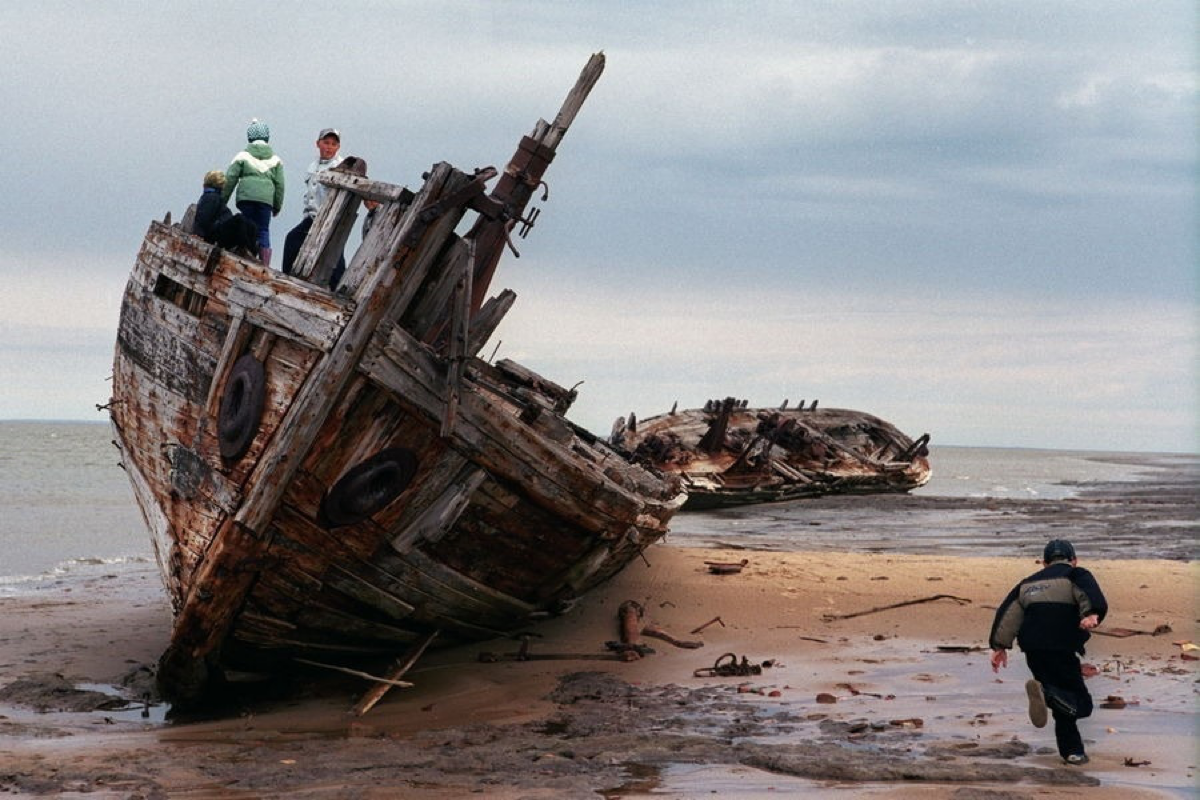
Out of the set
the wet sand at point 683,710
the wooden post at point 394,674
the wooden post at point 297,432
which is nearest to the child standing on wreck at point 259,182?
the wooden post at point 297,432

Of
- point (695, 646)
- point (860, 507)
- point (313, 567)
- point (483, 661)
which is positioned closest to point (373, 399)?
point (313, 567)

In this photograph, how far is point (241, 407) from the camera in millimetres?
8344

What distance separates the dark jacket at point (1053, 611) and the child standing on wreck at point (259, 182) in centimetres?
587

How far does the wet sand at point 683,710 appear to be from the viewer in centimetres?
641

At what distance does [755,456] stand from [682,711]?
774 inches

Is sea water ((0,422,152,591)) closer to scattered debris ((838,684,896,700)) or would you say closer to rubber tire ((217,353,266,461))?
rubber tire ((217,353,266,461))

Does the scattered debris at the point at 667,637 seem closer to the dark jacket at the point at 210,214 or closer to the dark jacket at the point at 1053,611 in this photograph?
the dark jacket at the point at 1053,611

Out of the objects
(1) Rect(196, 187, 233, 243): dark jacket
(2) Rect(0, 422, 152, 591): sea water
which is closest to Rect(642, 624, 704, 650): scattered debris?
(1) Rect(196, 187, 233, 243): dark jacket

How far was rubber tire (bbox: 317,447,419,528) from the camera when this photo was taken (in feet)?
26.8

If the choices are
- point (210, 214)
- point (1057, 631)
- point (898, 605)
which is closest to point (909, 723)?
point (1057, 631)

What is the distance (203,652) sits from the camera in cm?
859

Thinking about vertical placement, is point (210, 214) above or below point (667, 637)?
above

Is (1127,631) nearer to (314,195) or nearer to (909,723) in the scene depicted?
(909,723)

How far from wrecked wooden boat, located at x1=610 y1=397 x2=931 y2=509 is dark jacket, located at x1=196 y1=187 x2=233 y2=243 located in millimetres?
16235
